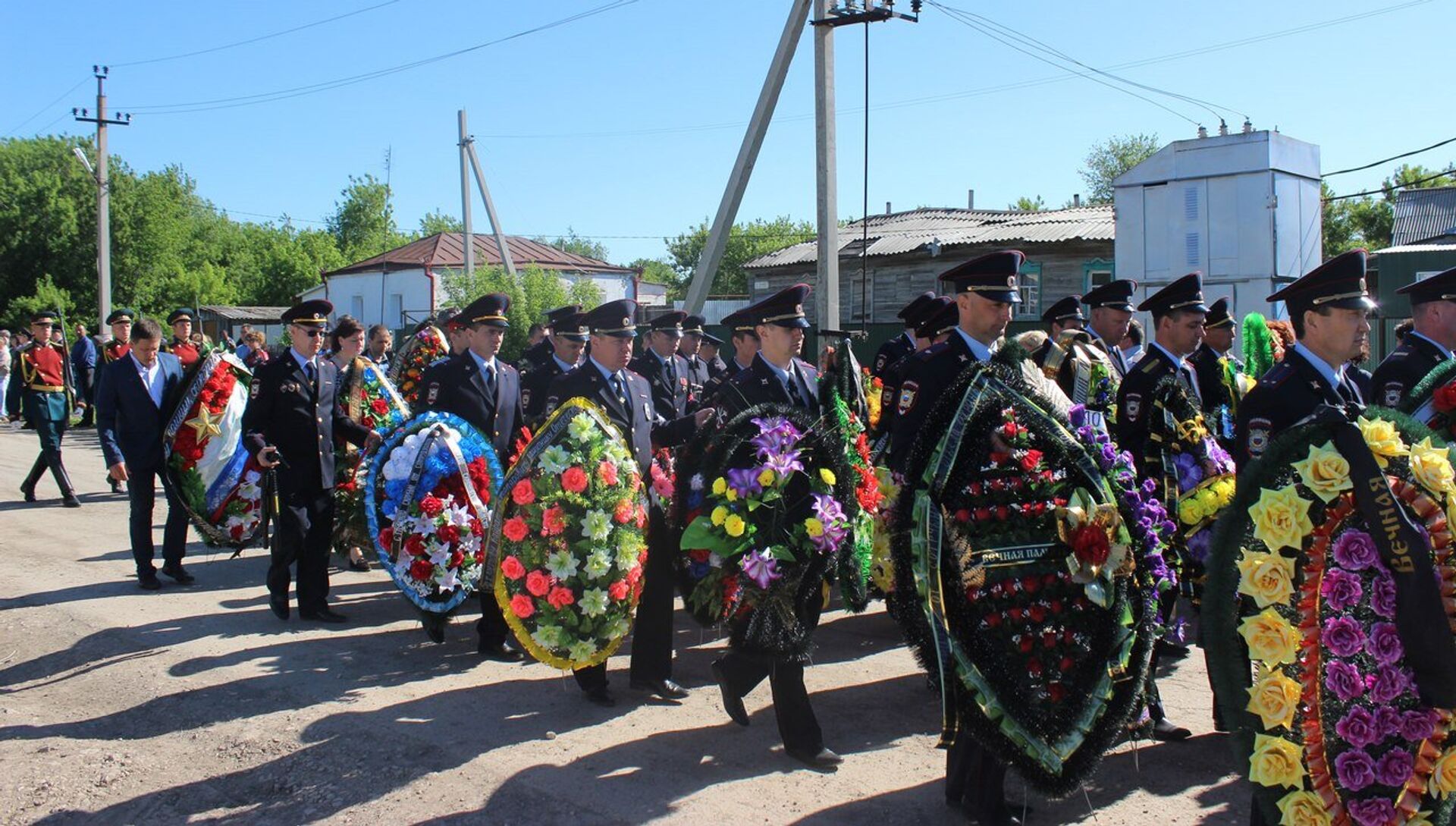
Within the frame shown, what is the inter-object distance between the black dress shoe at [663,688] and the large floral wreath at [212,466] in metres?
4.02

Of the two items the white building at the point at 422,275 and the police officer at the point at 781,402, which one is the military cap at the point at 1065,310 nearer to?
the police officer at the point at 781,402

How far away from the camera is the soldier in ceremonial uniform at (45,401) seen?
12680mm

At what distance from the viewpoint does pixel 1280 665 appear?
336 centimetres

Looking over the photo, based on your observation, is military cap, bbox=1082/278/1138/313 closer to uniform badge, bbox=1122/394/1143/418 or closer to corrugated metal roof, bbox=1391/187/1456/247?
uniform badge, bbox=1122/394/1143/418

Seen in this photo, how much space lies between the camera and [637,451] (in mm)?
6180

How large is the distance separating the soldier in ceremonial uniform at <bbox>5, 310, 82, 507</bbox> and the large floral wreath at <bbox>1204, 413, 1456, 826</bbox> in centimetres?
1284

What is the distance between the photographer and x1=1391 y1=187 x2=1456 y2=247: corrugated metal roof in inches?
1240

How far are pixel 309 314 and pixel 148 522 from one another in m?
2.29

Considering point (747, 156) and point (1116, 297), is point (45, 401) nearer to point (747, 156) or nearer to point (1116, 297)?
point (747, 156)

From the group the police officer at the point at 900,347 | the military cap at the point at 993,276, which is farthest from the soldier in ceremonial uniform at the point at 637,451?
the police officer at the point at 900,347

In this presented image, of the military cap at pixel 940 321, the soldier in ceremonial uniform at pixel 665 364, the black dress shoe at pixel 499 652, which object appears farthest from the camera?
the soldier in ceremonial uniform at pixel 665 364


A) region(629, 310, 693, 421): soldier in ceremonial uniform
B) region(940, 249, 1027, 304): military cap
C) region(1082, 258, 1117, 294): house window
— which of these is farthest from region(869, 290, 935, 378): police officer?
region(1082, 258, 1117, 294): house window

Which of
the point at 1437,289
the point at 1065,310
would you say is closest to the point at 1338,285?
the point at 1437,289

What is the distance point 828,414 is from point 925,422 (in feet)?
3.50
